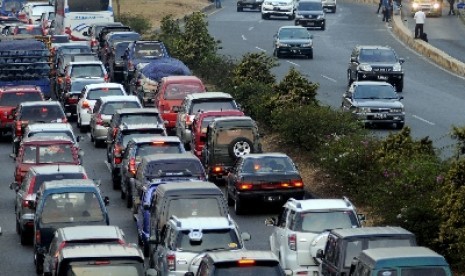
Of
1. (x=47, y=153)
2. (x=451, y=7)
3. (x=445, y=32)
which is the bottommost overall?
(x=451, y=7)

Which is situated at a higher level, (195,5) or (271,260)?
(271,260)

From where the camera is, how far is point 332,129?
3750 centimetres

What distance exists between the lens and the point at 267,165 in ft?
104

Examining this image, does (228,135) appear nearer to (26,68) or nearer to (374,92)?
(374,92)

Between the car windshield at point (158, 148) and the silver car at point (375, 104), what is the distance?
11.1m

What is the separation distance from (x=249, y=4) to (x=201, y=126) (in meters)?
65.0

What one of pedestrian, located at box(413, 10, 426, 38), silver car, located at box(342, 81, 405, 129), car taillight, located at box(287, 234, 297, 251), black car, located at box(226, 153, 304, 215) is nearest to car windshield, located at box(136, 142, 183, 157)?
black car, located at box(226, 153, 304, 215)

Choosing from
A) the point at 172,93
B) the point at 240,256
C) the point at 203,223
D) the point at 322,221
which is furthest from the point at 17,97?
the point at 240,256

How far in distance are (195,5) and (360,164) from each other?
2824 inches

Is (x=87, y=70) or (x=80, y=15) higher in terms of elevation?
(x=87, y=70)

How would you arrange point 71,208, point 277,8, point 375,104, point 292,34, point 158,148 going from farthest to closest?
point 277,8 < point 292,34 < point 375,104 < point 158,148 < point 71,208

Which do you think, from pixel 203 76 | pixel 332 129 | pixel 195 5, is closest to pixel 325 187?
pixel 332 129

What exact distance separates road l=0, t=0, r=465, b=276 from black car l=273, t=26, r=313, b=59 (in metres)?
0.66

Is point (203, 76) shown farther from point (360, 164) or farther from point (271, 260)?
point (271, 260)
